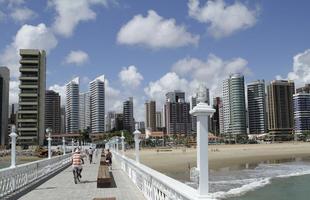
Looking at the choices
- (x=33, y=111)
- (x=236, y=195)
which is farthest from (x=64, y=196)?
(x=33, y=111)

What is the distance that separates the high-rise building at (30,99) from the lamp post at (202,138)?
391 ft

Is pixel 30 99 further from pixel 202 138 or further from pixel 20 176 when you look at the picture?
pixel 202 138

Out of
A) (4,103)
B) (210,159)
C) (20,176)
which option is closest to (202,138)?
(20,176)

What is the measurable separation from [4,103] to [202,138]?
423 feet

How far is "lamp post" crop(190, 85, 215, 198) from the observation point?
239 inches

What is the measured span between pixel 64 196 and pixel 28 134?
115 m

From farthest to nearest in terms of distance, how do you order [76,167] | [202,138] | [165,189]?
[76,167] < [165,189] < [202,138]

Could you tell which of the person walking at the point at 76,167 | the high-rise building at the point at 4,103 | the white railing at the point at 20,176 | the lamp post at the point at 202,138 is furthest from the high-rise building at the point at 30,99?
the lamp post at the point at 202,138

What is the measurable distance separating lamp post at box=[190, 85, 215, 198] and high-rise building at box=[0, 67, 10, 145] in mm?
124871

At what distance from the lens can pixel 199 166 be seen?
6.12 meters

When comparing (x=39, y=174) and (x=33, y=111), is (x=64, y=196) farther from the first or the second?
(x=33, y=111)

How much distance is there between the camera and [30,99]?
121m

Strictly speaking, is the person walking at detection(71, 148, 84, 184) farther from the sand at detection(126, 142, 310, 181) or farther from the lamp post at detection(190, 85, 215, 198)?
the sand at detection(126, 142, 310, 181)

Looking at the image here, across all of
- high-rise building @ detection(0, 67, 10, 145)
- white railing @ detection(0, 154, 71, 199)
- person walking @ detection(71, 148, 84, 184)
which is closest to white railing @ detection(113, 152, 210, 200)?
white railing @ detection(0, 154, 71, 199)
